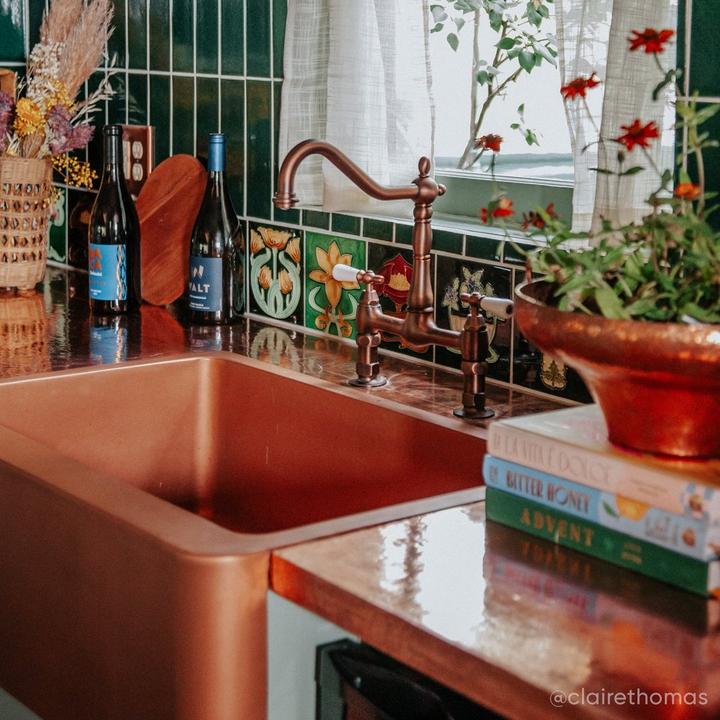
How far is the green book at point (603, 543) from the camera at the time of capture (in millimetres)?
891

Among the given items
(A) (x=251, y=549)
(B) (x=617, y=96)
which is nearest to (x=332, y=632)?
(A) (x=251, y=549)

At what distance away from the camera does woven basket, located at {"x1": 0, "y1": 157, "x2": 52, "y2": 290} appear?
7.11 ft

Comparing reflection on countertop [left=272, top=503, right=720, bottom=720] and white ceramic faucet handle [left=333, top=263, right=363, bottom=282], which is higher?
white ceramic faucet handle [left=333, top=263, right=363, bottom=282]

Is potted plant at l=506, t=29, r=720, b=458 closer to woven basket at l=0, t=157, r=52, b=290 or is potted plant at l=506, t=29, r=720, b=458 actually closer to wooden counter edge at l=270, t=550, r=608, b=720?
wooden counter edge at l=270, t=550, r=608, b=720

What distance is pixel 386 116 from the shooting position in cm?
180

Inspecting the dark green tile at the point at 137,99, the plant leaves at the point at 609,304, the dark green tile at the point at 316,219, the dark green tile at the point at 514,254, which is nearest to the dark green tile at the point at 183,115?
the dark green tile at the point at 137,99

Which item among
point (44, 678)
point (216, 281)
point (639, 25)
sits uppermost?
point (639, 25)

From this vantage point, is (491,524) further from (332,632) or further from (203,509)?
(203,509)

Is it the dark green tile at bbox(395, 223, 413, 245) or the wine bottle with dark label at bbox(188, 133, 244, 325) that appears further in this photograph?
the wine bottle with dark label at bbox(188, 133, 244, 325)

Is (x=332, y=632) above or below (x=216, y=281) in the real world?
below

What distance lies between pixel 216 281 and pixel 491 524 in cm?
102

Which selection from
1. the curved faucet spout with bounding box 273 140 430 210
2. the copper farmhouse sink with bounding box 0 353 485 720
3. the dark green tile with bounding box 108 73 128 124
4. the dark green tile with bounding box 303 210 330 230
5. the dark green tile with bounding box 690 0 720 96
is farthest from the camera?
the dark green tile with bounding box 108 73 128 124

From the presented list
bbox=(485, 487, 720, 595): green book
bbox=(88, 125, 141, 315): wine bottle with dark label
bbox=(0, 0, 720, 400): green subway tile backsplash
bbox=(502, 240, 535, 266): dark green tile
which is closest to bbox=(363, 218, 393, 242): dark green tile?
bbox=(0, 0, 720, 400): green subway tile backsplash

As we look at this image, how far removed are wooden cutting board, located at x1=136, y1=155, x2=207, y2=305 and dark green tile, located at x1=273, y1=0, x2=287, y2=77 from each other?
0.75ft
